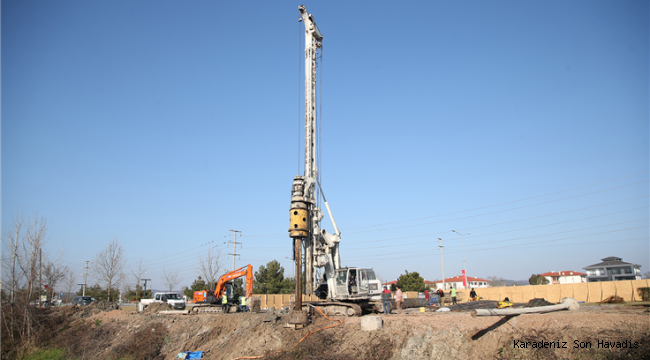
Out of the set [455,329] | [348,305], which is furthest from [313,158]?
[455,329]

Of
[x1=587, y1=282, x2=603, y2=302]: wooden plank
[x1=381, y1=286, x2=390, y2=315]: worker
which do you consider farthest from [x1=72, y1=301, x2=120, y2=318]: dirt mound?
[x1=587, y1=282, x2=603, y2=302]: wooden plank

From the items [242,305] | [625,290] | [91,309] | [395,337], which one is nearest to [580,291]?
[625,290]

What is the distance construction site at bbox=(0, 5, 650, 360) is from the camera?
1244cm

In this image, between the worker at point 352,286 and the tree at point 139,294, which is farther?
the tree at point 139,294

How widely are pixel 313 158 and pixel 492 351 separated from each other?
14.7m

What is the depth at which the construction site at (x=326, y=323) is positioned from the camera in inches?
490

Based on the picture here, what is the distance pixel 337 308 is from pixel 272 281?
36026 mm

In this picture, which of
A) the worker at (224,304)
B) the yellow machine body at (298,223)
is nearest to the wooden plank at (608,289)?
the yellow machine body at (298,223)

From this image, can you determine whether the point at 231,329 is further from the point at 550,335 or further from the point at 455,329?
the point at 550,335

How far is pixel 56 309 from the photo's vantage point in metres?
35.2

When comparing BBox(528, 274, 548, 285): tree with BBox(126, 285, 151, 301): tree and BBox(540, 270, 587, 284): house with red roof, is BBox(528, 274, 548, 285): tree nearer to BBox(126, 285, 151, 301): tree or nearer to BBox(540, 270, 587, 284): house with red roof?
BBox(540, 270, 587, 284): house with red roof

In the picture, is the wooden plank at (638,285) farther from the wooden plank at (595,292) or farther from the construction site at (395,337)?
the construction site at (395,337)

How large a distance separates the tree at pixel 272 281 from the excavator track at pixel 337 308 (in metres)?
33.8

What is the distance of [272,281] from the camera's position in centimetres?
5419
